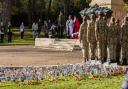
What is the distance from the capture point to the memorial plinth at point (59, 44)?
2633 centimetres

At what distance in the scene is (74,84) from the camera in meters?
11.9

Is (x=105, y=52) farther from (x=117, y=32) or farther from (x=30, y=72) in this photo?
(x=30, y=72)

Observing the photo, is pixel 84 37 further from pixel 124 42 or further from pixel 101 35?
pixel 124 42

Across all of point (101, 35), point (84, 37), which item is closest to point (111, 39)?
point (101, 35)

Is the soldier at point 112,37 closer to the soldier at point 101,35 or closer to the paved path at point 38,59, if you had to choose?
the soldier at point 101,35

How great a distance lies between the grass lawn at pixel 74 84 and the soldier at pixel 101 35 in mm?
3589

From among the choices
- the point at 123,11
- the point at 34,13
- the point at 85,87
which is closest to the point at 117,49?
the point at 123,11

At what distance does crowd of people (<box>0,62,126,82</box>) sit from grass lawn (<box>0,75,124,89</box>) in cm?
49

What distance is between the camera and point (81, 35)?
56.4 feet

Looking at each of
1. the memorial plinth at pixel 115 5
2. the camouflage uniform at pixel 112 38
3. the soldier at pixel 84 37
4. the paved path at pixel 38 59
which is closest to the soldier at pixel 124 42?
the camouflage uniform at pixel 112 38

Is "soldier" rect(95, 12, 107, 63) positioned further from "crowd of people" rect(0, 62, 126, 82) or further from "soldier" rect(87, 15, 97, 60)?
"crowd of people" rect(0, 62, 126, 82)

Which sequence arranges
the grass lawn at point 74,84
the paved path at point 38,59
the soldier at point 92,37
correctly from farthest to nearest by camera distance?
the paved path at point 38,59 < the soldier at point 92,37 < the grass lawn at point 74,84

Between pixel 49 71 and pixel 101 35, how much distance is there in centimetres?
327

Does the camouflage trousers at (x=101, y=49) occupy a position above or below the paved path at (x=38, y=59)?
above
